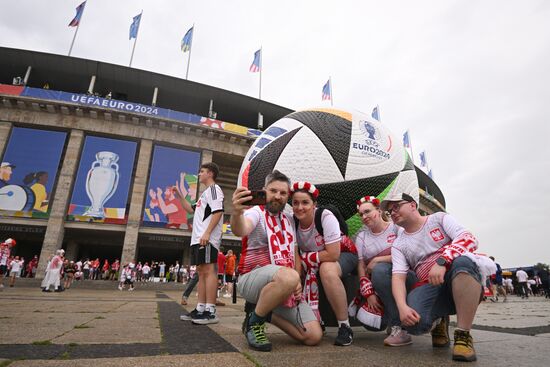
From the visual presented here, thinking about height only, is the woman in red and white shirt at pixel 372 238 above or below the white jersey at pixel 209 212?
below

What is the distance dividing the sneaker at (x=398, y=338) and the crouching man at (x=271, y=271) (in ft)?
1.85

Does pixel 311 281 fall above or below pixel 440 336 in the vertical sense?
above

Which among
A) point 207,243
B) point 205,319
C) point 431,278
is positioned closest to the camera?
point 431,278

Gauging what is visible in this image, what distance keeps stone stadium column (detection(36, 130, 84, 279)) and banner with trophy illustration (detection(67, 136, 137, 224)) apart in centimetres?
36

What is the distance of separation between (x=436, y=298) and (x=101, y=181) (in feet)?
74.1

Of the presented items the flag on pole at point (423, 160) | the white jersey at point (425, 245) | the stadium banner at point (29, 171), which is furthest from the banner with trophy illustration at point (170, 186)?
the flag on pole at point (423, 160)

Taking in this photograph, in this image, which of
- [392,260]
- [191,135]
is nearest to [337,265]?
[392,260]

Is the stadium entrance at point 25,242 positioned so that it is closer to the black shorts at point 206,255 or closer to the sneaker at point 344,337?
the black shorts at point 206,255

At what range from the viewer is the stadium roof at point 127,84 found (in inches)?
932

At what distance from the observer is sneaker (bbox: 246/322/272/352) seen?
204 centimetres

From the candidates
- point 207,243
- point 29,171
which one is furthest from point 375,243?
point 29,171

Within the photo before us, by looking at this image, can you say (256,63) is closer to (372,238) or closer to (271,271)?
(372,238)

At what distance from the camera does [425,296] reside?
227 cm

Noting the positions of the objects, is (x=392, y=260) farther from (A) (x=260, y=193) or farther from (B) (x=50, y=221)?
(B) (x=50, y=221)
